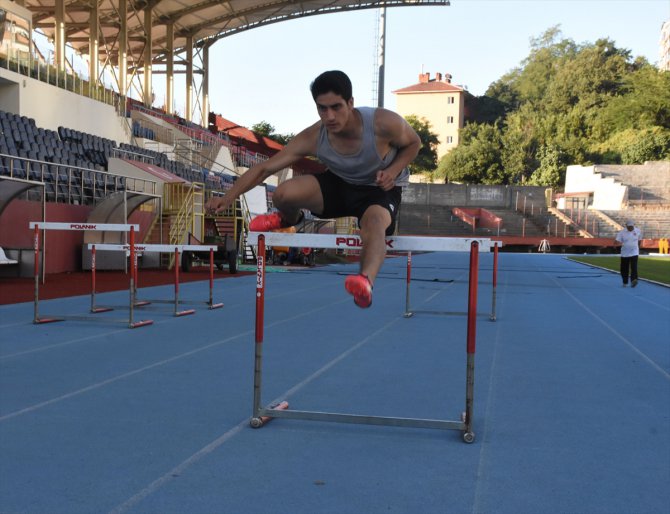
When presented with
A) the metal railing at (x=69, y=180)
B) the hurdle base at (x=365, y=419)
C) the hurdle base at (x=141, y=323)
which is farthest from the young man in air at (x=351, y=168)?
the metal railing at (x=69, y=180)

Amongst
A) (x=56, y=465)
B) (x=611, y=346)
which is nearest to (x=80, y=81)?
(x=611, y=346)

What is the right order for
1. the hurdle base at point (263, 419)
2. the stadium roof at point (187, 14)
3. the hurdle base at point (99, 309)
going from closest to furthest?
the hurdle base at point (263, 419)
the hurdle base at point (99, 309)
the stadium roof at point (187, 14)

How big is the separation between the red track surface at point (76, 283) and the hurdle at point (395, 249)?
777cm

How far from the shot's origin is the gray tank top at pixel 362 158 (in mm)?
3584

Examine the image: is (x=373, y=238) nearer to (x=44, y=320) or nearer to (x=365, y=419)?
(x=365, y=419)

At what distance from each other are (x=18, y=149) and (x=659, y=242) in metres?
41.0

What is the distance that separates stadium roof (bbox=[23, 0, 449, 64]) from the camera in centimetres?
3712

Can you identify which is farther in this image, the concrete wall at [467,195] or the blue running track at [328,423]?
the concrete wall at [467,195]

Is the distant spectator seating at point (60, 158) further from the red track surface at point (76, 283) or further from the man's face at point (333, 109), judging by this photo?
the man's face at point (333, 109)

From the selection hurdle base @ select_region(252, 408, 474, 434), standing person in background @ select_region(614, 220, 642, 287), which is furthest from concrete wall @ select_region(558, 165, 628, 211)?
hurdle base @ select_region(252, 408, 474, 434)

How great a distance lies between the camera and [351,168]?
3734mm

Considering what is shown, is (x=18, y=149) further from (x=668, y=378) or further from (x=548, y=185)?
(x=548, y=185)

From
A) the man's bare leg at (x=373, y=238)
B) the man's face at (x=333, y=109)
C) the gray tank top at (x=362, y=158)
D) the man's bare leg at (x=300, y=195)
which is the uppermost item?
the man's face at (x=333, y=109)

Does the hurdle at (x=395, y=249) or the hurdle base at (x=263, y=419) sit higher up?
the hurdle at (x=395, y=249)
